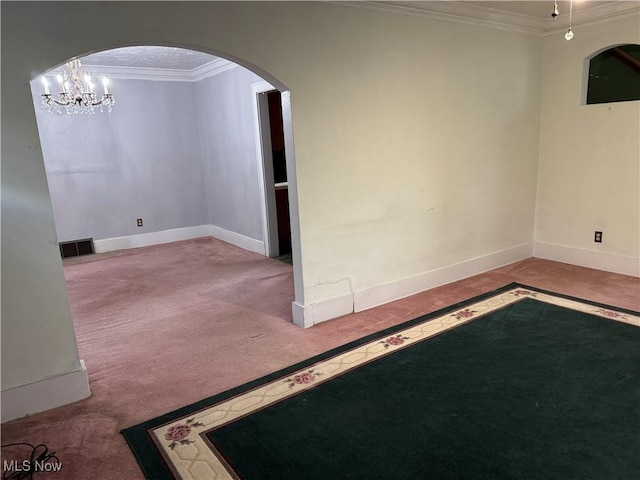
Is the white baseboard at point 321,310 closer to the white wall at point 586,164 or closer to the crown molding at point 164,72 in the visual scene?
the white wall at point 586,164

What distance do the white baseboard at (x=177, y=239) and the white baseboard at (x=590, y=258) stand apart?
3.33 meters

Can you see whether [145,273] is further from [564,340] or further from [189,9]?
[564,340]

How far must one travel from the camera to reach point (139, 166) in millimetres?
6328

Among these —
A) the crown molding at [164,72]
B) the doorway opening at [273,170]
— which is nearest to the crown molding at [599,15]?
the doorway opening at [273,170]

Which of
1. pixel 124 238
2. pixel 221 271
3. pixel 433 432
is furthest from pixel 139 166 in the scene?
pixel 433 432

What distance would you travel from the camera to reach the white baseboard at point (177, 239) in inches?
237

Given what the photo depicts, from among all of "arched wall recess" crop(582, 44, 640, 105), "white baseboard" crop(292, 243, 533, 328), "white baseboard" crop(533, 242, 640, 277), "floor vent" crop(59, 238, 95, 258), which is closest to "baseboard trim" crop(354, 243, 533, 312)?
"white baseboard" crop(292, 243, 533, 328)

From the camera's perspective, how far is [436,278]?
13.8 ft

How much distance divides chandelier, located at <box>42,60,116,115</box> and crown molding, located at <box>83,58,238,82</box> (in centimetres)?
28

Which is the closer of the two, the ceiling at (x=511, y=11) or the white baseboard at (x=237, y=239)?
the ceiling at (x=511, y=11)

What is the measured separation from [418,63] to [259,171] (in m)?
2.47

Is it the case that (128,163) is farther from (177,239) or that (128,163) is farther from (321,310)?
(321,310)

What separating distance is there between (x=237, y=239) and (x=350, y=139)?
326 centimetres

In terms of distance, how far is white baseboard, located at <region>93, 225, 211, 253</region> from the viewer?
245 inches
